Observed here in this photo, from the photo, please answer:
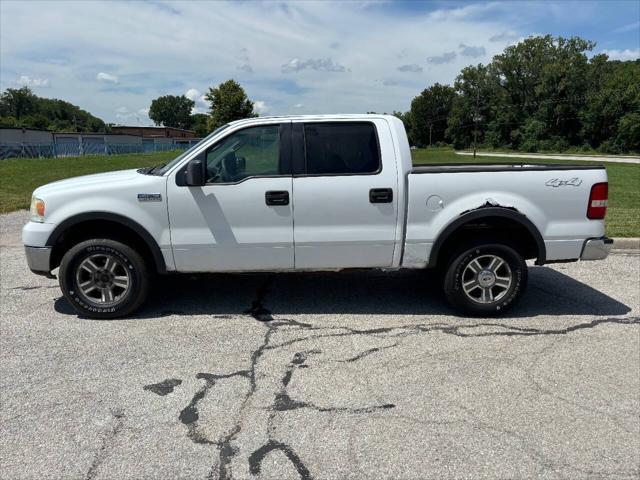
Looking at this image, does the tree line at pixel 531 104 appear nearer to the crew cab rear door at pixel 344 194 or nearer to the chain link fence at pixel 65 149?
the chain link fence at pixel 65 149

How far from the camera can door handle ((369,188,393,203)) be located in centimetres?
461

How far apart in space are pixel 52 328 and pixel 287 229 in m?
2.35

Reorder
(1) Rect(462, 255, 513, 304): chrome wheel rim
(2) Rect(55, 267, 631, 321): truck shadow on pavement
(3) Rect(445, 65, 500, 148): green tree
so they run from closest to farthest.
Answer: (1) Rect(462, 255, 513, 304): chrome wheel rim → (2) Rect(55, 267, 631, 321): truck shadow on pavement → (3) Rect(445, 65, 500, 148): green tree

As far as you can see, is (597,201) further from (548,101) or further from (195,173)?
(548,101)

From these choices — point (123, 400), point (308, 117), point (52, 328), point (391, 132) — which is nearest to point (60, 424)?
point (123, 400)

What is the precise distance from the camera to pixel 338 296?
552 centimetres

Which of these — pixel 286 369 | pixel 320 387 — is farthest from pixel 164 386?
pixel 320 387

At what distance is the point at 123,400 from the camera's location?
133 inches

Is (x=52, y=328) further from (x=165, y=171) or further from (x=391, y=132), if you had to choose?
(x=391, y=132)

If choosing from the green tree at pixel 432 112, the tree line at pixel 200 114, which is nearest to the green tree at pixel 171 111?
the tree line at pixel 200 114

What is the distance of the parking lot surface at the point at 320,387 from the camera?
9.07ft

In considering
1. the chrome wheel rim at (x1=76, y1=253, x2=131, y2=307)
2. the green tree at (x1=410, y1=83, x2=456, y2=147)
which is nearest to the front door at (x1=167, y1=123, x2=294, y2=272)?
the chrome wheel rim at (x1=76, y1=253, x2=131, y2=307)

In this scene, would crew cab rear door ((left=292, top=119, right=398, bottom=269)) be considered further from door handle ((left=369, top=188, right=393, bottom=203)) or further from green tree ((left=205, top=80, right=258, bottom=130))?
green tree ((left=205, top=80, right=258, bottom=130))

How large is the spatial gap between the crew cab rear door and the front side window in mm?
221
